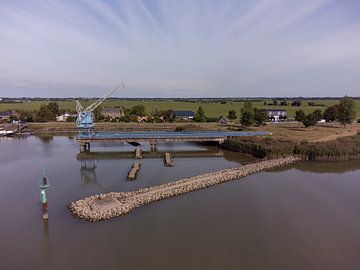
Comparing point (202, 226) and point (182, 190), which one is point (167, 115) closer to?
point (182, 190)

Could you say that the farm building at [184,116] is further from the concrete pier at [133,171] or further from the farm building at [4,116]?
the concrete pier at [133,171]

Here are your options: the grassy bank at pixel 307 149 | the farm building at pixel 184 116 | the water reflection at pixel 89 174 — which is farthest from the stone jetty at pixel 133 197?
the farm building at pixel 184 116

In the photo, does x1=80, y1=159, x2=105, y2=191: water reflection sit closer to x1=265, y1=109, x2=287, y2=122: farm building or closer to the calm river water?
the calm river water

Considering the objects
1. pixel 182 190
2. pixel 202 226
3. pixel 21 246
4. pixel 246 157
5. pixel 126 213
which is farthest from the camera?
pixel 246 157

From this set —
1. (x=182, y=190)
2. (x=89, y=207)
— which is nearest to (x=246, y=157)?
(x=182, y=190)

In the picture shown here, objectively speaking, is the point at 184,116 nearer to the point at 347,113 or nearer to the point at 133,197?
the point at 347,113

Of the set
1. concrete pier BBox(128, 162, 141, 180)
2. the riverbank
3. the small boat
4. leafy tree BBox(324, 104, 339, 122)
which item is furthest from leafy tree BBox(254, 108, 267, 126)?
the small boat

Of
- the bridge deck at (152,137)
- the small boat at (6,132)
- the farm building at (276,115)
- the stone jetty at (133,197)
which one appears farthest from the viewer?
the farm building at (276,115)
